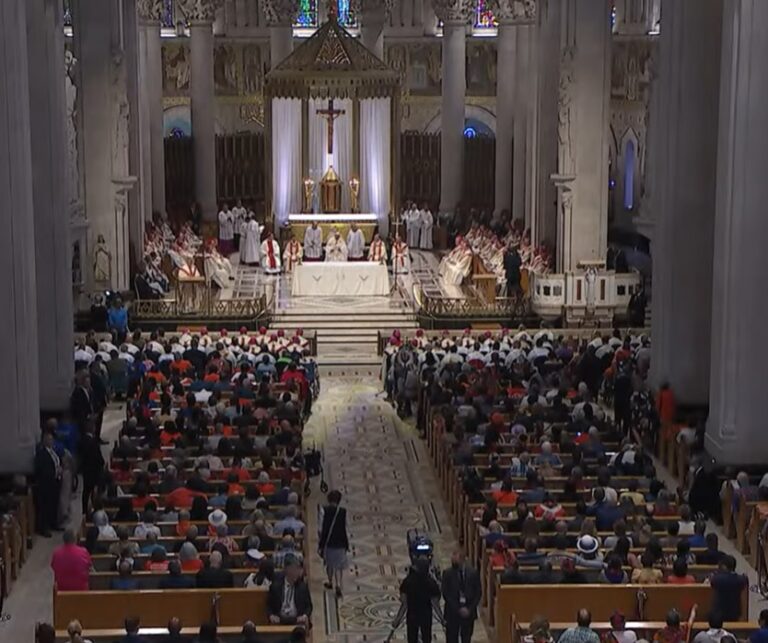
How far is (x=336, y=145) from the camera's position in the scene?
45000mm

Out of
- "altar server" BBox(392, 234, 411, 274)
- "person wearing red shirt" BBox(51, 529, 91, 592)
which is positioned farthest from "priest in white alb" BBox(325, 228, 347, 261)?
"person wearing red shirt" BBox(51, 529, 91, 592)

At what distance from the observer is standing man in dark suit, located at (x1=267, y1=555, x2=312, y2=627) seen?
13.8 meters

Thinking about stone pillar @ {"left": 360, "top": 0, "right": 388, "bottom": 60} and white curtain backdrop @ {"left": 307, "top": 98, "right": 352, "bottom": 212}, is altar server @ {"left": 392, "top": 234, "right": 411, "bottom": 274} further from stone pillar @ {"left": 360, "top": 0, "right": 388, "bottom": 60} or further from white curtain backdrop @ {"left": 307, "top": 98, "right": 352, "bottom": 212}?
stone pillar @ {"left": 360, "top": 0, "right": 388, "bottom": 60}

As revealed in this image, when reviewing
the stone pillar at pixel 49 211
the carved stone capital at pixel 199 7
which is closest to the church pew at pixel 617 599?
the stone pillar at pixel 49 211

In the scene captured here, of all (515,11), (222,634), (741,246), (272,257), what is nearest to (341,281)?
(272,257)

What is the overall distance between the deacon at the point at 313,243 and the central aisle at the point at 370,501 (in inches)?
445

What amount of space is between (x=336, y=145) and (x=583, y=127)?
12.8 metres

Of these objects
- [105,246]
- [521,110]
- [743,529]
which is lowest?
[743,529]

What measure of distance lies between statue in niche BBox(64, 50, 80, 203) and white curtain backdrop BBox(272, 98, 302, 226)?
41.3ft

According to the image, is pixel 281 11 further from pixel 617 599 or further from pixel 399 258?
pixel 617 599

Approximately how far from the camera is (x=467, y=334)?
94.2 ft

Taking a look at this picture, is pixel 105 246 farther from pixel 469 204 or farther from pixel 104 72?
pixel 469 204

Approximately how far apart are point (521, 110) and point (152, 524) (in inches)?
1090

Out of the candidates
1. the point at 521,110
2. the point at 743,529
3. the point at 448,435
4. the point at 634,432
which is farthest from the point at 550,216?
the point at 743,529
